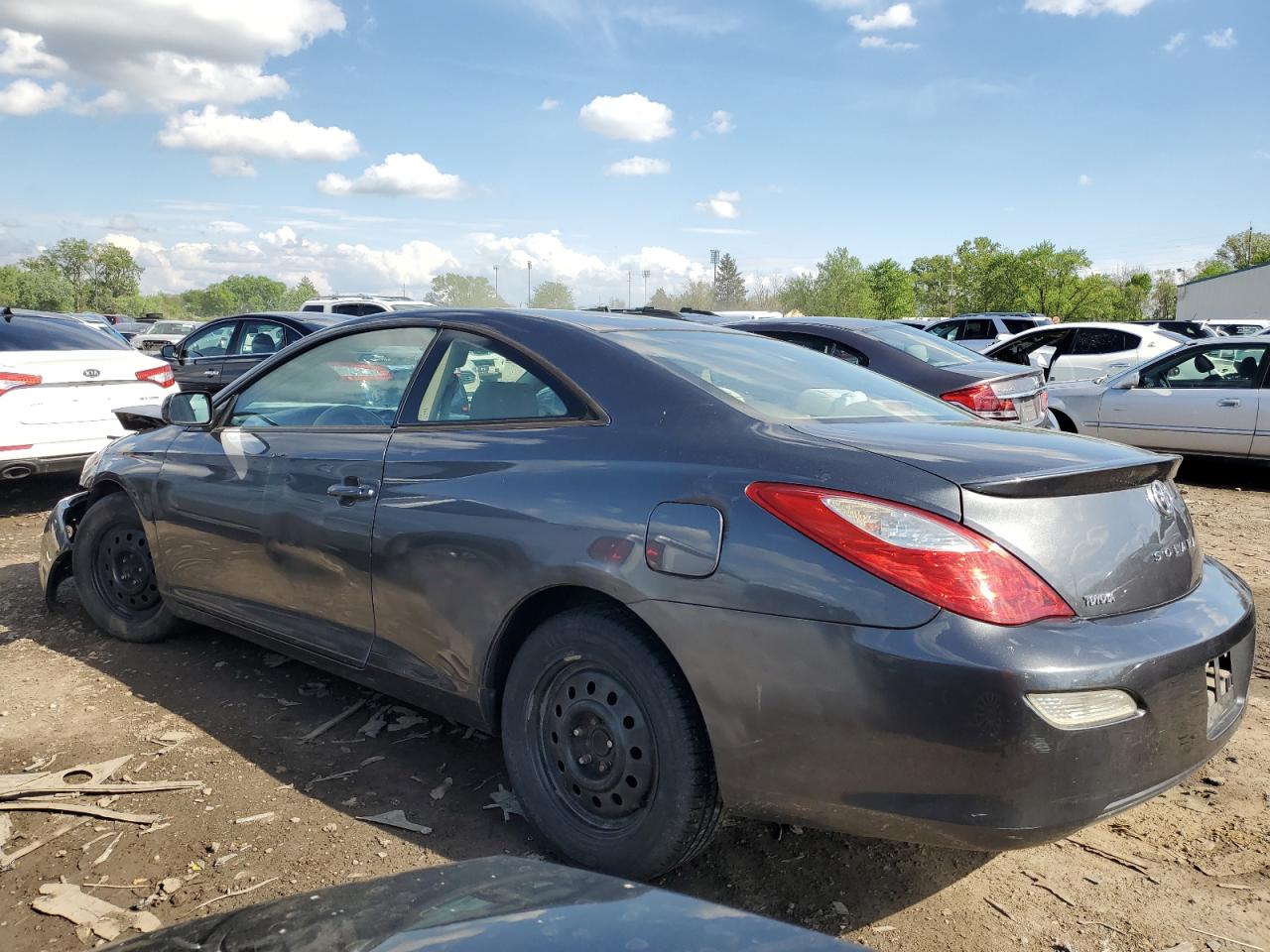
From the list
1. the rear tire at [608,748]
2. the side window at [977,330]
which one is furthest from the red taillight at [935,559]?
the side window at [977,330]

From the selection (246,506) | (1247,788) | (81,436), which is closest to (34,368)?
(81,436)

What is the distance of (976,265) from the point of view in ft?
210

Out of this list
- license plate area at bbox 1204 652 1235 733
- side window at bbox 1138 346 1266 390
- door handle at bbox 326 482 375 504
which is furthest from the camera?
side window at bbox 1138 346 1266 390

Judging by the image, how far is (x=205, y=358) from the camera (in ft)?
40.4

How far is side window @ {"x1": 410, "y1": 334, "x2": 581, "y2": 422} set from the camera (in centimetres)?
295

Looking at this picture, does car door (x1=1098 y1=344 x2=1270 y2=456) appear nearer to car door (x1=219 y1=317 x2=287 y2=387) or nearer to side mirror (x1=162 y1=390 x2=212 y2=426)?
side mirror (x1=162 y1=390 x2=212 y2=426)

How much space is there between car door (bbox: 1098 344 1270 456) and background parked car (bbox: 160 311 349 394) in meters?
8.76

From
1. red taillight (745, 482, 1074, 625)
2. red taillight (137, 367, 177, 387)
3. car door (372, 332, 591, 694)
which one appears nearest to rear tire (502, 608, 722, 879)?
car door (372, 332, 591, 694)

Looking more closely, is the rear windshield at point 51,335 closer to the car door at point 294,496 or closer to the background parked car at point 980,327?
the car door at point 294,496

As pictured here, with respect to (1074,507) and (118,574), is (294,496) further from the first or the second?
(1074,507)

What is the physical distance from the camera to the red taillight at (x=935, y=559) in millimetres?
2076

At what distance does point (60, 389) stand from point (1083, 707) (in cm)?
762

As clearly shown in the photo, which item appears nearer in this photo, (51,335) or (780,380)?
(780,380)

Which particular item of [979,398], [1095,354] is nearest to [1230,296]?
[1095,354]
